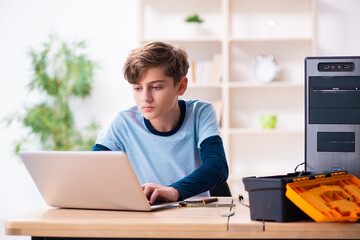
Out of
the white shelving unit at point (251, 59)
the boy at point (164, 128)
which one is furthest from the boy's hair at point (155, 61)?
the white shelving unit at point (251, 59)

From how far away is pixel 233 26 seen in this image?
4.34 m

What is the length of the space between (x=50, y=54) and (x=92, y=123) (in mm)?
→ 694

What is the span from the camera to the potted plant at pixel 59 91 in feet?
14.2

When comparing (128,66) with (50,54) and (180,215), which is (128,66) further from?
(50,54)

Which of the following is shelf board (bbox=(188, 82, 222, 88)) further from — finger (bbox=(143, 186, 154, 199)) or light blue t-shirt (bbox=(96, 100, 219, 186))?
finger (bbox=(143, 186, 154, 199))

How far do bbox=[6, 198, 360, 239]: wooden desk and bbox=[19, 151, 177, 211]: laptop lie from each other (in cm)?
7

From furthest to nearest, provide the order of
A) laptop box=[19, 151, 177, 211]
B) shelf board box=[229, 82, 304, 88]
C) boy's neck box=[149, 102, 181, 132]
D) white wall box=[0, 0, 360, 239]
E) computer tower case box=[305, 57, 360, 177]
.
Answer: white wall box=[0, 0, 360, 239] → shelf board box=[229, 82, 304, 88] → boy's neck box=[149, 102, 181, 132] → computer tower case box=[305, 57, 360, 177] → laptop box=[19, 151, 177, 211]

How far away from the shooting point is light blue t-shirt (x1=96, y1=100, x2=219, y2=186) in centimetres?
184

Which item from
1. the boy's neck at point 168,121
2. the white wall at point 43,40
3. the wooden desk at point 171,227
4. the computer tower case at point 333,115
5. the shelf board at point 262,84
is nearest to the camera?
the wooden desk at point 171,227

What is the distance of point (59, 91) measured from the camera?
434cm

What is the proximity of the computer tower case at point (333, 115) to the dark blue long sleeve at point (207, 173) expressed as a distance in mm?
274

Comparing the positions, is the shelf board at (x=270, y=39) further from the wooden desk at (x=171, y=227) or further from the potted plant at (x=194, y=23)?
the wooden desk at (x=171, y=227)

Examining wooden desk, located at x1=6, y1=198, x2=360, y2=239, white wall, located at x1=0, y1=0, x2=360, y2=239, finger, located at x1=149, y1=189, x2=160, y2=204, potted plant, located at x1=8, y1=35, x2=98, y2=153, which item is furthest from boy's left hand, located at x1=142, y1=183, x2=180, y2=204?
white wall, located at x1=0, y1=0, x2=360, y2=239

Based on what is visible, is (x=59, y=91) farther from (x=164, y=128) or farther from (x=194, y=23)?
(x=164, y=128)
